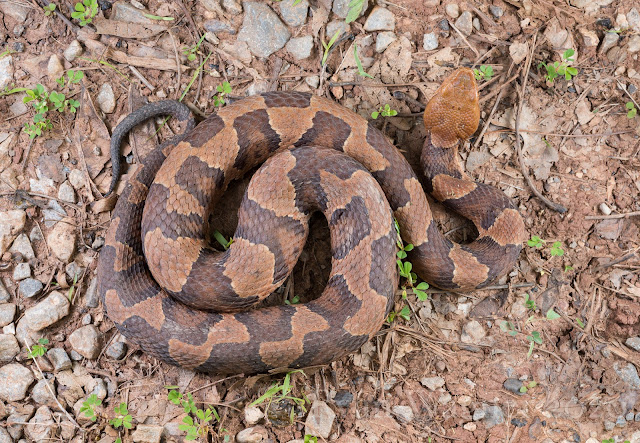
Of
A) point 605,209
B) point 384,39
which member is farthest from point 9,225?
point 605,209

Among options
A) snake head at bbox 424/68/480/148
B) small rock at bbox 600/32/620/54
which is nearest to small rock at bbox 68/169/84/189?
snake head at bbox 424/68/480/148

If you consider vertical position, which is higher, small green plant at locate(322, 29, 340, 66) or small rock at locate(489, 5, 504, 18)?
small rock at locate(489, 5, 504, 18)

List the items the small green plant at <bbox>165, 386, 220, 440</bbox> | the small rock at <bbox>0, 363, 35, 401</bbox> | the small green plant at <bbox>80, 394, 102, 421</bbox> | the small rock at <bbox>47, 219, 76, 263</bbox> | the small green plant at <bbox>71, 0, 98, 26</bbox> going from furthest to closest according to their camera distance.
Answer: the small green plant at <bbox>71, 0, 98, 26</bbox>, the small rock at <bbox>47, 219, 76, 263</bbox>, the small rock at <bbox>0, 363, 35, 401</bbox>, the small green plant at <bbox>80, 394, 102, 421</bbox>, the small green plant at <bbox>165, 386, 220, 440</bbox>

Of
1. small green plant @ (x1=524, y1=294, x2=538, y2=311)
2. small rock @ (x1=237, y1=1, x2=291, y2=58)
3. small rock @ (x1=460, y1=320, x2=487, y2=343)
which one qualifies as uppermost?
small rock @ (x1=237, y1=1, x2=291, y2=58)

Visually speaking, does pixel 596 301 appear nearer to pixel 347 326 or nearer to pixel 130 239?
pixel 347 326

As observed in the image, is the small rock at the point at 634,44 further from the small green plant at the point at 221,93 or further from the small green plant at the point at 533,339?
the small green plant at the point at 221,93

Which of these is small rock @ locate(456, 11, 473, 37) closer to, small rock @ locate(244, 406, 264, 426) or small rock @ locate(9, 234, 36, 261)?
small rock @ locate(244, 406, 264, 426)

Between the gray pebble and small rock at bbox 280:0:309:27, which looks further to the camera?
small rock at bbox 280:0:309:27

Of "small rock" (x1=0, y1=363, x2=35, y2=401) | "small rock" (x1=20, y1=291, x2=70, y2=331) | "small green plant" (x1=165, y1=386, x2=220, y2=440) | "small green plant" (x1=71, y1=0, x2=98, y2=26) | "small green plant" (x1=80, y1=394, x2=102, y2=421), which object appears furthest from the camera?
"small green plant" (x1=71, y1=0, x2=98, y2=26)
